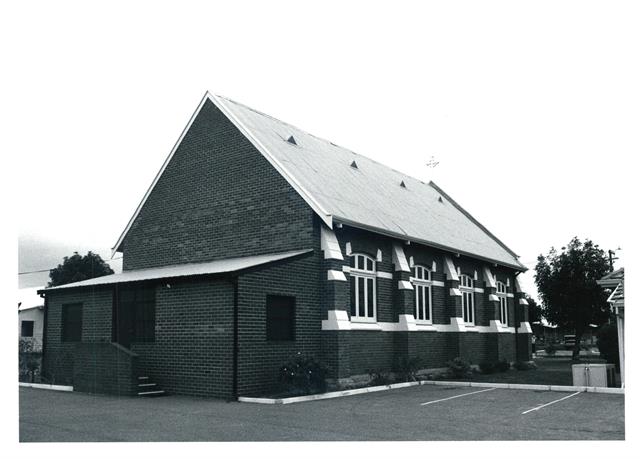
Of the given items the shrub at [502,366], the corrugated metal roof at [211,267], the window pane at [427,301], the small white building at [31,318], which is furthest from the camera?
the small white building at [31,318]

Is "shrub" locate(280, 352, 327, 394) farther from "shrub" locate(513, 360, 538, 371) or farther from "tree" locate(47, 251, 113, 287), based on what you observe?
"tree" locate(47, 251, 113, 287)

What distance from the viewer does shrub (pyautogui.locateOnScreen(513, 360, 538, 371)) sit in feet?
113

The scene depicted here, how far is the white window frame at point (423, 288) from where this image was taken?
88.4ft

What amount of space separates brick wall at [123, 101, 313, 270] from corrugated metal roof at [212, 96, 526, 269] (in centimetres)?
76

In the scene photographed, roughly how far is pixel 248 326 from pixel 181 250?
7.30 metres

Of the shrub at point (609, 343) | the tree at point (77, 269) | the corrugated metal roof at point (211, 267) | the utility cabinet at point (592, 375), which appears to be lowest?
the utility cabinet at point (592, 375)

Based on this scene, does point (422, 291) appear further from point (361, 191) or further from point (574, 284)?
point (574, 284)

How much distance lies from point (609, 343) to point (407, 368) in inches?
443

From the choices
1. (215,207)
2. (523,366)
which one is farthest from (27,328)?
(523,366)

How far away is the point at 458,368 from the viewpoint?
2698 centimetres

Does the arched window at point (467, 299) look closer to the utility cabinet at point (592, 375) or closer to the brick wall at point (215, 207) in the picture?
the utility cabinet at point (592, 375)

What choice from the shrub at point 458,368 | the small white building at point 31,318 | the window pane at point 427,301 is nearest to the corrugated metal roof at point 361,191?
the window pane at point 427,301

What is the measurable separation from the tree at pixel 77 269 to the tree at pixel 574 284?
28.1m

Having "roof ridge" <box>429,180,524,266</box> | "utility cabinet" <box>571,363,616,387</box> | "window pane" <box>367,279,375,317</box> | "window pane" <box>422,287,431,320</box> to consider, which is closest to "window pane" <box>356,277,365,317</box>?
"window pane" <box>367,279,375,317</box>
